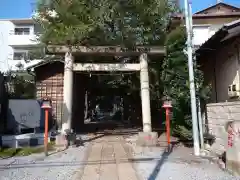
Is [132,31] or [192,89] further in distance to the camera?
[132,31]

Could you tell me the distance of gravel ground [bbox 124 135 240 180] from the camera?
21.9 ft

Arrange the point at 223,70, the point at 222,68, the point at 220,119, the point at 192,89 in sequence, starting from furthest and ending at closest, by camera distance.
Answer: the point at 222,68
the point at 223,70
the point at 192,89
the point at 220,119

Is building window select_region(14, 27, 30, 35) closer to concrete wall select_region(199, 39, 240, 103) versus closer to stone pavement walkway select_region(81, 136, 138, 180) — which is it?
concrete wall select_region(199, 39, 240, 103)

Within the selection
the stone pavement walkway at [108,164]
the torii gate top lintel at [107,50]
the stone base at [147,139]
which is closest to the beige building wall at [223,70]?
the torii gate top lintel at [107,50]

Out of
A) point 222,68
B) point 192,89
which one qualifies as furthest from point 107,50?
point 222,68

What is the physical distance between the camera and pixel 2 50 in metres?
31.3

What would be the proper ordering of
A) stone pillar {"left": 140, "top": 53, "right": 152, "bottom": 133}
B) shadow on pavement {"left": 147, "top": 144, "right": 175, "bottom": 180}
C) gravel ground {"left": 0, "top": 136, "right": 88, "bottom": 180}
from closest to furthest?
1. shadow on pavement {"left": 147, "top": 144, "right": 175, "bottom": 180}
2. gravel ground {"left": 0, "top": 136, "right": 88, "bottom": 180}
3. stone pillar {"left": 140, "top": 53, "right": 152, "bottom": 133}

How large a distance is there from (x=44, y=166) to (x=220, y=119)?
627 centimetres

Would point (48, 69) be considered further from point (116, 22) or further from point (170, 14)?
point (170, 14)

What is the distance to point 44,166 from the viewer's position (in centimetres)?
782

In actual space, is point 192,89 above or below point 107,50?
below

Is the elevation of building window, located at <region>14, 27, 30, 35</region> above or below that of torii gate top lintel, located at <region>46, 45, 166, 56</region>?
above

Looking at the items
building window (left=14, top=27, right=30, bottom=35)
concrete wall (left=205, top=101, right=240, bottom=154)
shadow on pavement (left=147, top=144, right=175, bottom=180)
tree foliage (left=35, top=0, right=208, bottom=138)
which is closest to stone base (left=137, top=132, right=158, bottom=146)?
shadow on pavement (left=147, top=144, right=175, bottom=180)

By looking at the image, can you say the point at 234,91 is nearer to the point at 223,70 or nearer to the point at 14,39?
the point at 223,70
